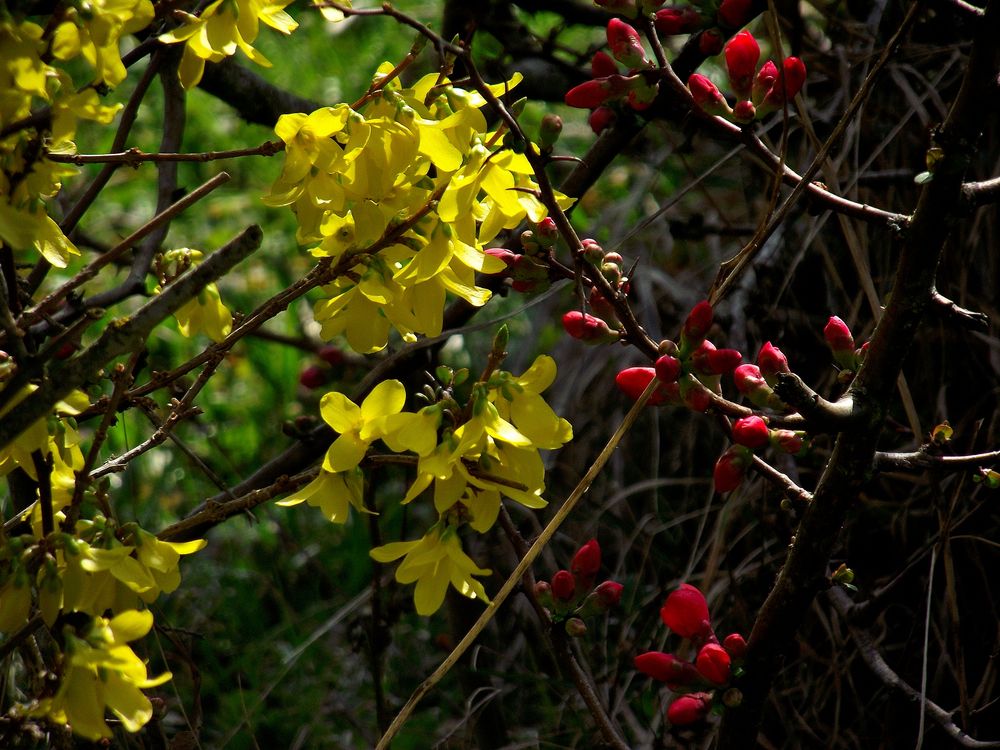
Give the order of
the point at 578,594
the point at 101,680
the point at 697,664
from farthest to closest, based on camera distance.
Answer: the point at 578,594 → the point at 697,664 → the point at 101,680

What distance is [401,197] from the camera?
107 centimetres

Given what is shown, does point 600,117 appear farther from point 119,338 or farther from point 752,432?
point 119,338

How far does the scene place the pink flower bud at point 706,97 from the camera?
3.70ft

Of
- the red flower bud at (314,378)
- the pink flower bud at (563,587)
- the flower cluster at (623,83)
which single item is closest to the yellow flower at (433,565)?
the pink flower bud at (563,587)

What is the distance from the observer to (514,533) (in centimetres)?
123

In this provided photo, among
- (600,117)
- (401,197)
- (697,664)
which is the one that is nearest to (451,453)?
(401,197)

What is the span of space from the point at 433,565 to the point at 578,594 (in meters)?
0.24

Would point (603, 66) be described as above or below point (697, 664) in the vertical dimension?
above

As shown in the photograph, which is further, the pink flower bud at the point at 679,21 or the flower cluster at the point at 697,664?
the pink flower bud at the point at 679,21

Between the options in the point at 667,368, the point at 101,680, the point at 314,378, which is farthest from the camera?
the point at 314,378

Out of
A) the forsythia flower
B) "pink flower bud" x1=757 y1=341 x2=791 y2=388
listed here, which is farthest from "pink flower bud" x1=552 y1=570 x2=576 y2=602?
the forsythia flower

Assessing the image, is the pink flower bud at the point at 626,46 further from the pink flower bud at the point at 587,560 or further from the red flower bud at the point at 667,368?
the pink flower bud at the point at 587,560

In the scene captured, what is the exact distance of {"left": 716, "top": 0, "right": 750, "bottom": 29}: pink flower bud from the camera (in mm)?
1217

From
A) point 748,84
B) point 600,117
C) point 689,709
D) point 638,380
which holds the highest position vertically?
point 748,84
